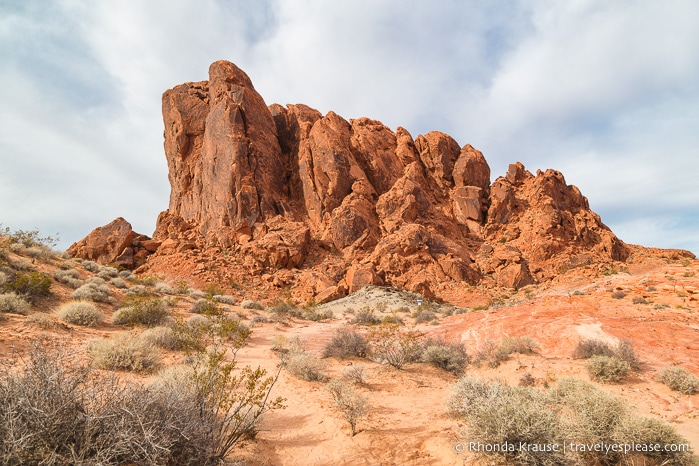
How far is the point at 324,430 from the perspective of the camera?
17.4 feet

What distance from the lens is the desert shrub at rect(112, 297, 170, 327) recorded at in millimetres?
11102

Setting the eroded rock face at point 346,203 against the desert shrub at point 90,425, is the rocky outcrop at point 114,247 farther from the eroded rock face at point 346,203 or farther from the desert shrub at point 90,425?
the desert shrub at point 90,425

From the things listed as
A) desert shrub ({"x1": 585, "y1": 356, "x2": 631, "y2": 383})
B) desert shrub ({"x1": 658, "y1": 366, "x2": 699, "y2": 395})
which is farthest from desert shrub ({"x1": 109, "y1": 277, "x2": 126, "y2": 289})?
desert shrub ({"x1": 658, "y1": 366, "x2": 699, "y2": 395})

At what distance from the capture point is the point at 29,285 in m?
10.8

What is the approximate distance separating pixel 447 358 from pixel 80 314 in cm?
1039

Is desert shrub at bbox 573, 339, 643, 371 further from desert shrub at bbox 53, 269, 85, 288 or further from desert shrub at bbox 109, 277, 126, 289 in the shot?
desert shrub at bbox 109, 277, 126, 289

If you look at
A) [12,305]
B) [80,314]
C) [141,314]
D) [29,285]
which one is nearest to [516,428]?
[80,314]

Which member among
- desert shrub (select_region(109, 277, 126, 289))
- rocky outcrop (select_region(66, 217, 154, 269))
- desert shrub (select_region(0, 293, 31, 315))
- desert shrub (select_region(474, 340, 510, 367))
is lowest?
desert shrub (select_region(474, 340, 510, 367))

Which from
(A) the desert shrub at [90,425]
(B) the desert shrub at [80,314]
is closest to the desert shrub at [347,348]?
(A) the desert shrub at [90,425]

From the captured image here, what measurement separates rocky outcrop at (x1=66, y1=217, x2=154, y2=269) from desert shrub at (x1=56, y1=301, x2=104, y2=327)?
21.2 meters

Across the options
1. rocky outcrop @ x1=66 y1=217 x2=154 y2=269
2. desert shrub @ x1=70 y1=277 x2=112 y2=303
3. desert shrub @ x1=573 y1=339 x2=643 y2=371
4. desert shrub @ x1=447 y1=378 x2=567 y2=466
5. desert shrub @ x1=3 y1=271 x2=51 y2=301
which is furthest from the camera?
rocky outcrop @ x1=66 y1=217 x2=154 y2=269

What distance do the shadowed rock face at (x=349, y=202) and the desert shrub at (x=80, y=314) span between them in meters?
17.6

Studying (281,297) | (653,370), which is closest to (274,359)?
(653,370)

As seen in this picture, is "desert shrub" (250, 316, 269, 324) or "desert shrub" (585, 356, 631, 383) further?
"desert shrub" (250, 316, 269, 324)
